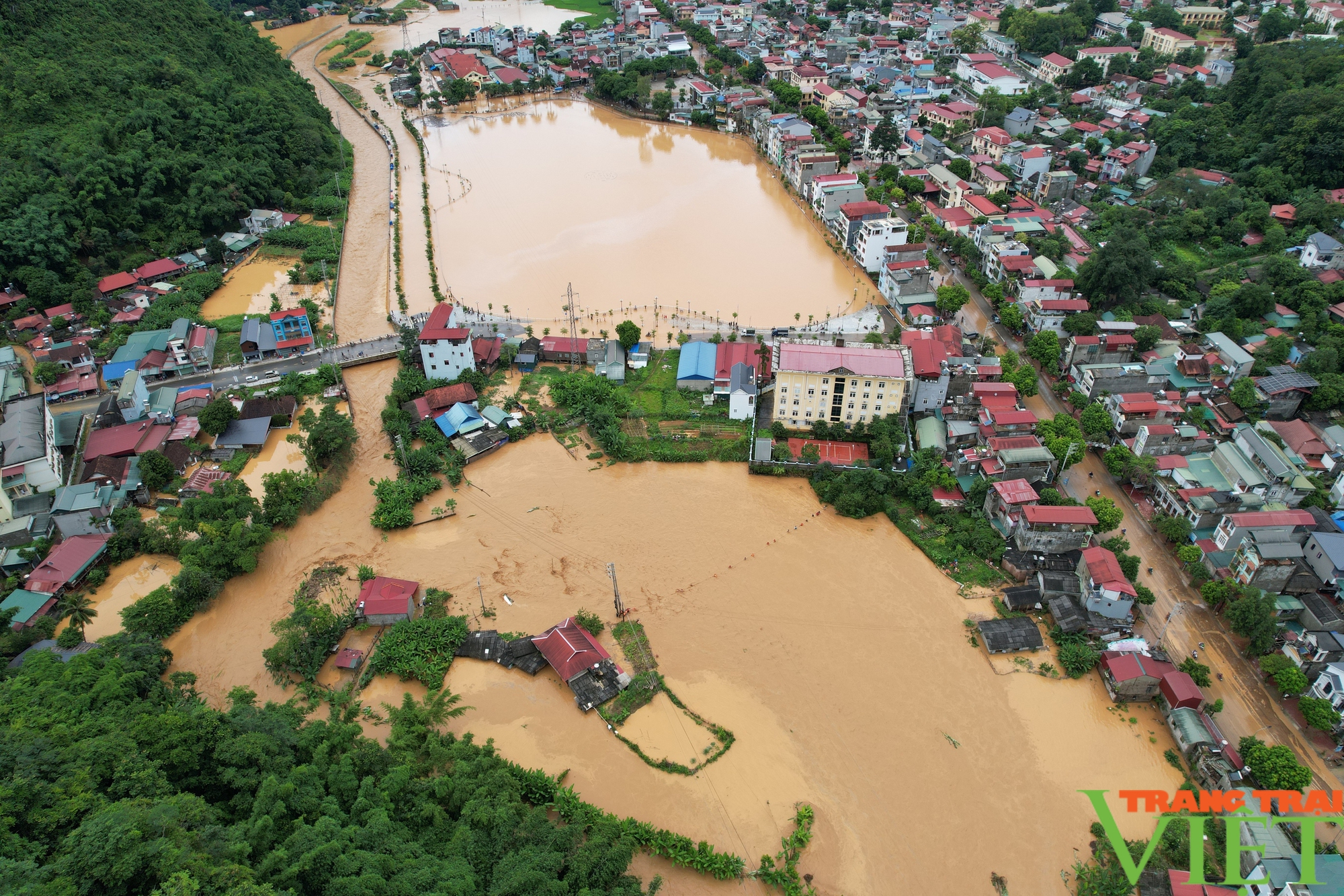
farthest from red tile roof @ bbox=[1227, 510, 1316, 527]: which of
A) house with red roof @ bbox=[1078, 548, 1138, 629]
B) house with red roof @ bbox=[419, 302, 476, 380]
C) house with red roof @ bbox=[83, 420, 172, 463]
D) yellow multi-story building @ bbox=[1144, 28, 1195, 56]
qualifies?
yellow multi-story building @ bbox=[1144, 28, 1195, 56]

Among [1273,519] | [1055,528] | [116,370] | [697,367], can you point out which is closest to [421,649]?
[697,367]

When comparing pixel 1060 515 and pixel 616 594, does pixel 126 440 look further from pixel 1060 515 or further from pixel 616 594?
pixel 1060 515

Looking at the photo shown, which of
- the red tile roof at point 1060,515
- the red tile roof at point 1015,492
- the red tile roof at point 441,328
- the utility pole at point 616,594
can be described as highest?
the red tile roof at point 441,328

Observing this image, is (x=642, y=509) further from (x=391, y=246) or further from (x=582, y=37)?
(x=582, y=37)

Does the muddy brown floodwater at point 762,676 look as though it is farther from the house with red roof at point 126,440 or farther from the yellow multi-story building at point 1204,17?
the yellow multi-story building at point 1204,17

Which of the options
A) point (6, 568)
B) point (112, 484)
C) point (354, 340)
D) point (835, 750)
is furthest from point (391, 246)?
point (835, 750)

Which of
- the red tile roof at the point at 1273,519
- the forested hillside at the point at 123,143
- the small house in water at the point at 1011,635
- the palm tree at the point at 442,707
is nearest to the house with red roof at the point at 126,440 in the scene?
the forested hillside at the point at 123,143

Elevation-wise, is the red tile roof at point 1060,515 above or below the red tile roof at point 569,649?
above
